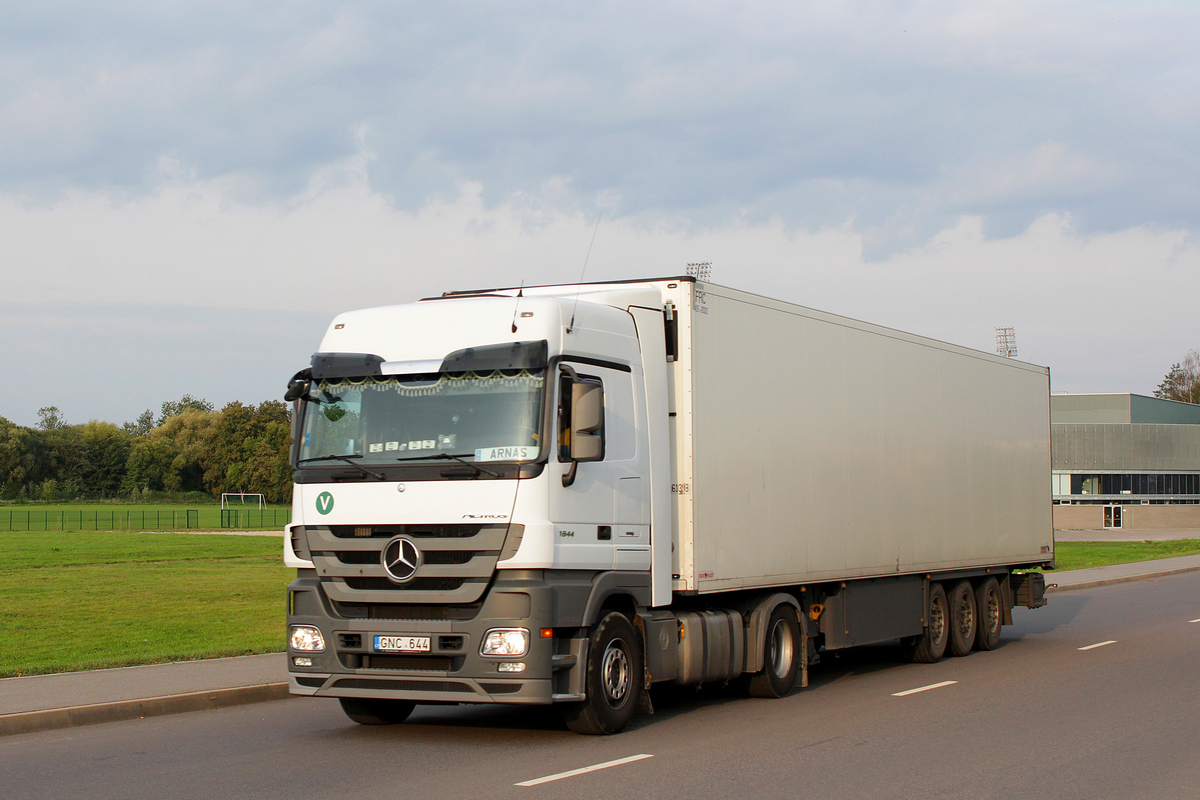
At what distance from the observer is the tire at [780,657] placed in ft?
37.6

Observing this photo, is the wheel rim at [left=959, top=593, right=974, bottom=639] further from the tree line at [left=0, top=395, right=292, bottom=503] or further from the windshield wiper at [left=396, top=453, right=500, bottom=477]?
the tree line at [left=0, top=395, right=292, bottom=503]

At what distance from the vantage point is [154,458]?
13488cm

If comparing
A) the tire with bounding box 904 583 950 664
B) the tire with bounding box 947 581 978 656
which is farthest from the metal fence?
the tire with bounding box 904 583 950 664

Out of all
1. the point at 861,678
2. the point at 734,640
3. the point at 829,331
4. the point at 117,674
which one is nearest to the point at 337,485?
the point at 734,640

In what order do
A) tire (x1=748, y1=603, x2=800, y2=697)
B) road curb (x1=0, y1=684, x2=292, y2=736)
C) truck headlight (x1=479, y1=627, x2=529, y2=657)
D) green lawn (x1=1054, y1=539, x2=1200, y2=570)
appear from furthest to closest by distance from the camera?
1. green lawn (x1=1054, y1=539, x2=1200, y2=570)
2. tire (x1=748, y1=603, x2=800, y2=697)
3. road curb (x1=0, y1=684, x2=292, y2=736)
4. truck headlight (x1=479, y1=627, x2=529, y2=657)

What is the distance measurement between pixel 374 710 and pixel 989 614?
9.61 m

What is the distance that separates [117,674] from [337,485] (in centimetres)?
491

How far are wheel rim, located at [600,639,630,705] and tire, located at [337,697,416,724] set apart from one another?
179 cm

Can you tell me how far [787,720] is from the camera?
405 inches

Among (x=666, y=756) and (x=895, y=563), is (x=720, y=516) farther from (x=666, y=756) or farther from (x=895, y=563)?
(x=895, y=563)

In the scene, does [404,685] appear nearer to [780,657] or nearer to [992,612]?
[780,657]

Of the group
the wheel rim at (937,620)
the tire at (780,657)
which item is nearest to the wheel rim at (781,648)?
the tire at (780,657)

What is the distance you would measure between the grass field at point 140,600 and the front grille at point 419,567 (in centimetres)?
532

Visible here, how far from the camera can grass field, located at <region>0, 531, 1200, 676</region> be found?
50.4ft
